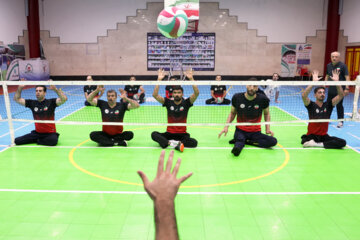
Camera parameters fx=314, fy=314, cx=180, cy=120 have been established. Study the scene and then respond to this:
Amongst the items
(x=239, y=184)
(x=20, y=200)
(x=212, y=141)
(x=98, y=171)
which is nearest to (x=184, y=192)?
(x=239, y=184)

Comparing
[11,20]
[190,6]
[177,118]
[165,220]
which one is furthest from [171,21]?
[11,20]

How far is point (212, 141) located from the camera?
8992 mm

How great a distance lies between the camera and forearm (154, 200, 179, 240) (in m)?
1.82

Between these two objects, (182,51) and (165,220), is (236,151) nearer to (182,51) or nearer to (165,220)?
(165,220)

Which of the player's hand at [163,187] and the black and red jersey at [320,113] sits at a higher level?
the player's hand at [163,187]

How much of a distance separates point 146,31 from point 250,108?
1885cm

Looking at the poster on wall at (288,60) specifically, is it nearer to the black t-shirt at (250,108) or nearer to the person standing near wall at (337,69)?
the person standing near wall at (337,69)

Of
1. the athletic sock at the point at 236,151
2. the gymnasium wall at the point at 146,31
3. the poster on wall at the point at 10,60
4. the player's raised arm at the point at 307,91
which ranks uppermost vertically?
the gymnasium wall at the point at 146,31

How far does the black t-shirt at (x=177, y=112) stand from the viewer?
8.41 metres

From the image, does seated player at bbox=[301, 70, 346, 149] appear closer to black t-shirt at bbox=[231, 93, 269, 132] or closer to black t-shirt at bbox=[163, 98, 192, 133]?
black t-shirt at bbox=[231, 93, 269, 132]

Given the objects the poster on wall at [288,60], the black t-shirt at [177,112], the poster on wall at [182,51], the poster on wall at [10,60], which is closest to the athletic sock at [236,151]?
the black t-shirt at [177,112]

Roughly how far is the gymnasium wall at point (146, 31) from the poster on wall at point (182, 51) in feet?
1.80

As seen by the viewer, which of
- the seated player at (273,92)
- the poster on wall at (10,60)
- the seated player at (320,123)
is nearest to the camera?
the seated player at (320,123)

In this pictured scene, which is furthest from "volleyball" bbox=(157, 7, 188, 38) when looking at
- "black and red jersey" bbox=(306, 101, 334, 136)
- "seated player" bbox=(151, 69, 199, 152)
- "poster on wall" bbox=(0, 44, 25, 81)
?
"poster on wall" bbox=(0, 44, 25, 81)
